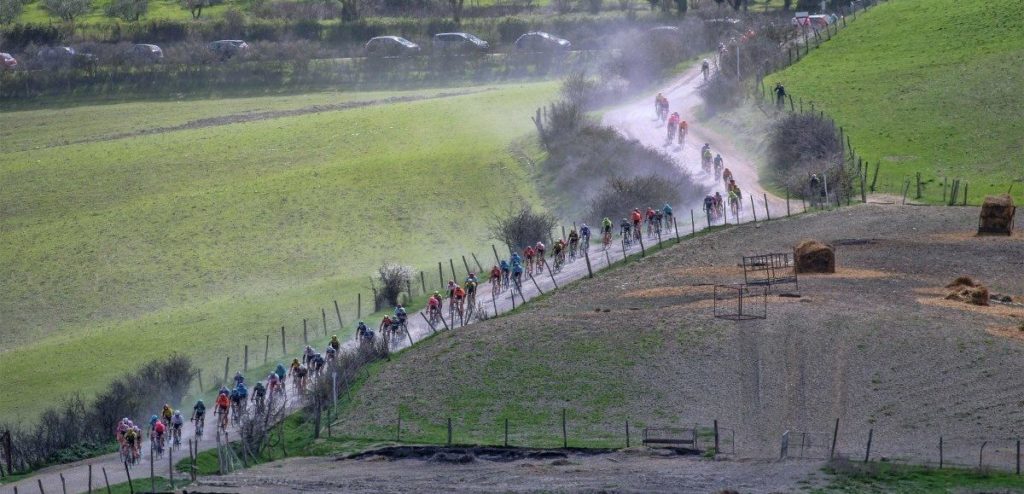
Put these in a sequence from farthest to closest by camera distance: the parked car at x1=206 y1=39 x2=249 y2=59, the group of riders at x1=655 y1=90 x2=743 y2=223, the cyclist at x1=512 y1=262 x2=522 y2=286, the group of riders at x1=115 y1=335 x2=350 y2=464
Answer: the parked car at x1=206 y1=39 x2=249 y2=59, the group of riders at x1=655 y1=90 x2=743 y2=223, the cyclist at x1=512 y1=262 x2=522 y2=286, the group of riders at x1=115 y1=335 x2=350 y2=464

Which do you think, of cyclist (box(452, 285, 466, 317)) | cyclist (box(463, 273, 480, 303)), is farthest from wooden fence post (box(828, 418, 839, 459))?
cyclist (box(463, 273, 480, 303))

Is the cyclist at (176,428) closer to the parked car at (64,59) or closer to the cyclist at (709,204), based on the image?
the cyclist at (709,204)

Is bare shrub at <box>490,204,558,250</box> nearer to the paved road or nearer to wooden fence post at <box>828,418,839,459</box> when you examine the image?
the paved road

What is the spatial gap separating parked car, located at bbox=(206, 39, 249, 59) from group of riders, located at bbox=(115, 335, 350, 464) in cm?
7596

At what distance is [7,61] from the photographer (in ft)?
425

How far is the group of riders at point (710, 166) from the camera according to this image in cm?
7488

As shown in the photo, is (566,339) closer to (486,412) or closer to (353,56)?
(486,412)

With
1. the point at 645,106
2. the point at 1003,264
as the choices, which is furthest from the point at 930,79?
the point at 1003,264

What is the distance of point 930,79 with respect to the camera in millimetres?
100188

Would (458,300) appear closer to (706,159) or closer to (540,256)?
(540,256)

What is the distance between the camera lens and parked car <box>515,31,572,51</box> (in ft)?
426

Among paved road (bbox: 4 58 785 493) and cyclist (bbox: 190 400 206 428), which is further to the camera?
cyclist (bbox: 190 400 206 428)

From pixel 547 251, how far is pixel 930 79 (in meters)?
33.7

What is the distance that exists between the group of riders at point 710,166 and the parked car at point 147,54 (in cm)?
4165
